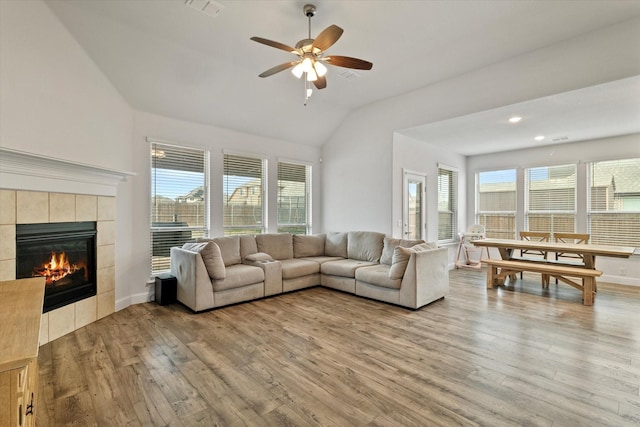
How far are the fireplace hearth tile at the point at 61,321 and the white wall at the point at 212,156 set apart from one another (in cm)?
99

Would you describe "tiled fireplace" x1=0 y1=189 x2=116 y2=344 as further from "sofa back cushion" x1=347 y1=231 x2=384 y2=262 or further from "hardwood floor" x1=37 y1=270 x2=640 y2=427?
"sofa back cushion" x1=347 y1=231 x2=384 y2=262

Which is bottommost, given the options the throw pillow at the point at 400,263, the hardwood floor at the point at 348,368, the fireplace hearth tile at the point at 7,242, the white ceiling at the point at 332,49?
the hardwood floor at the point at 348,368

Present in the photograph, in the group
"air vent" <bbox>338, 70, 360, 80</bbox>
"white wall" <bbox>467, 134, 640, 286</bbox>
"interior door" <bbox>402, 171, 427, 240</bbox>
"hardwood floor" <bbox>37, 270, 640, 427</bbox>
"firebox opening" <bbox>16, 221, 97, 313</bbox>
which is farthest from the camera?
"interior door" <bbox>402, 171, 427, 240</bbox>

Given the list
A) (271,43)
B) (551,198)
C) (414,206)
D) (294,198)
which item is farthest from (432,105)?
(551,198)

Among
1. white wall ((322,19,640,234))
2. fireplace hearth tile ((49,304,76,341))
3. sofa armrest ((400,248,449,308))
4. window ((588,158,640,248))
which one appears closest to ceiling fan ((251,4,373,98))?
white wall ((322,19,640,234))

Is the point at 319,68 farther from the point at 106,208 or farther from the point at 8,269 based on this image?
the point at 8,269

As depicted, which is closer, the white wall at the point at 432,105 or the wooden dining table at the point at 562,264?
the white wall at the point at 432,105

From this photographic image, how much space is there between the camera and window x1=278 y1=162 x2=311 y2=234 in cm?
630

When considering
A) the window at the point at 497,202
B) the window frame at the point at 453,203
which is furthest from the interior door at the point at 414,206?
the window at the point at 497,202

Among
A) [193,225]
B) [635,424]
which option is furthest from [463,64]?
[193,225]

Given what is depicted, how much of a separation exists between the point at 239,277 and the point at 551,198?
6.71m

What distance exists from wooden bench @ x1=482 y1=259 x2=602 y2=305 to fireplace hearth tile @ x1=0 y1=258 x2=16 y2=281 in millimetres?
6372

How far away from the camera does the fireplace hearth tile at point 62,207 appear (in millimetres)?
3273

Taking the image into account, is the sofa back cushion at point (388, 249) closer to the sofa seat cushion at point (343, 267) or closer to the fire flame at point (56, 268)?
the sofa seat cushion at point (343, 267)
